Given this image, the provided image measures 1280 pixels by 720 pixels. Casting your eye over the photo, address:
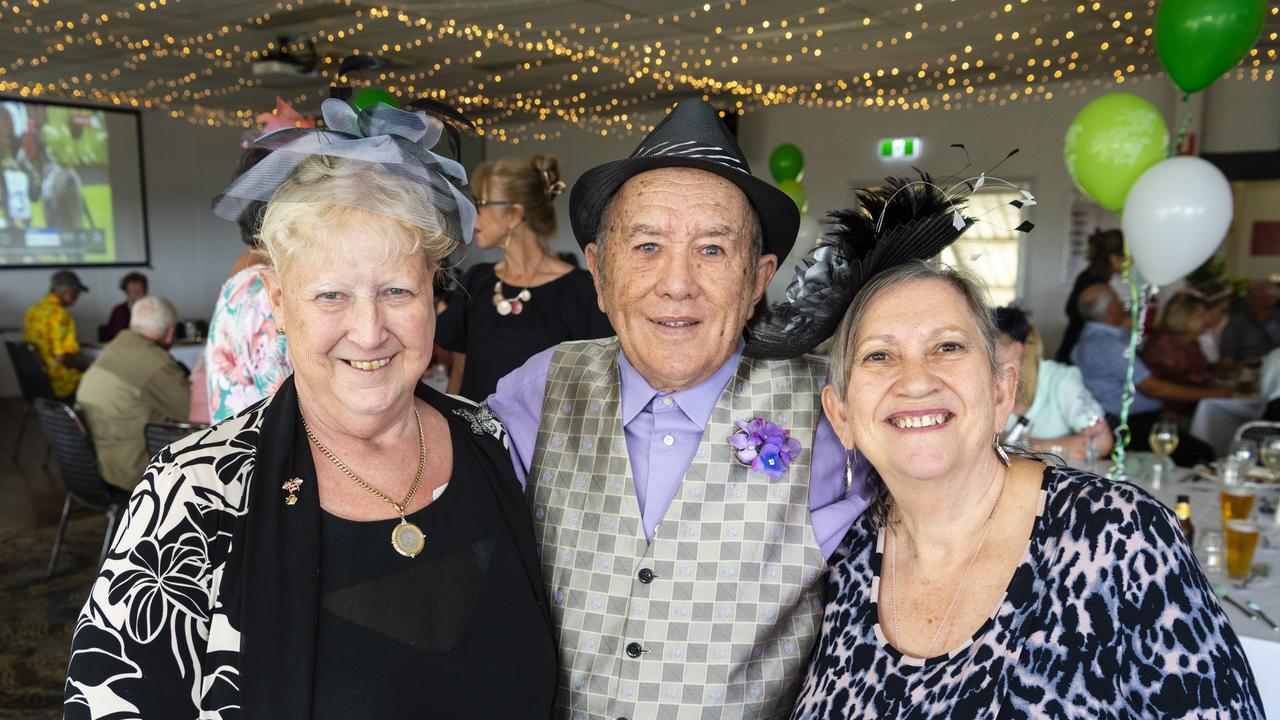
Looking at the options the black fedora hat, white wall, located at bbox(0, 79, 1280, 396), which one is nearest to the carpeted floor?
the black fedora hat

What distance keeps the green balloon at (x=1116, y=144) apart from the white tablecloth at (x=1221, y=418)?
240 centimetres

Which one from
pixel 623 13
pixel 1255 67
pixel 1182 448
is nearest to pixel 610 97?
pixel 623 13

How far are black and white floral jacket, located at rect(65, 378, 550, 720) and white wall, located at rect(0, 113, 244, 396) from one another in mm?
12049

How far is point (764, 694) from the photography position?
164 cm

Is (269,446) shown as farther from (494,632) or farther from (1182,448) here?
(1182,448)

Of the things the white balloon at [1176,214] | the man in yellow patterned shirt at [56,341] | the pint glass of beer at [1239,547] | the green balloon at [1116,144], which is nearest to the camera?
the pint glass of beer at [1239,547]

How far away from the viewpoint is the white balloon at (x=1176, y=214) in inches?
145

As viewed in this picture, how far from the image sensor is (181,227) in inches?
492

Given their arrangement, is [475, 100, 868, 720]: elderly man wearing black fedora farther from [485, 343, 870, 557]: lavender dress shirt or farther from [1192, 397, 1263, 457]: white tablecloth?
[1192, 397, 1263, 457]: white tablecloth

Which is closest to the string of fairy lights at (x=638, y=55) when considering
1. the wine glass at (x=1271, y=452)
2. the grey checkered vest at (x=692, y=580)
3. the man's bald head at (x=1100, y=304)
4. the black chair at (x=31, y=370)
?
the man's bald head at (x=1100, y=304)

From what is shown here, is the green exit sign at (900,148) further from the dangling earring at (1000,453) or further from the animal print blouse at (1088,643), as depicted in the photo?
the animal print blouse at (1088,643)

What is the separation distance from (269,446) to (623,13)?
559 cm

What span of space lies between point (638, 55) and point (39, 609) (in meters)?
5.82

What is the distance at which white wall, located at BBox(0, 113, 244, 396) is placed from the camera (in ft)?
39.1
